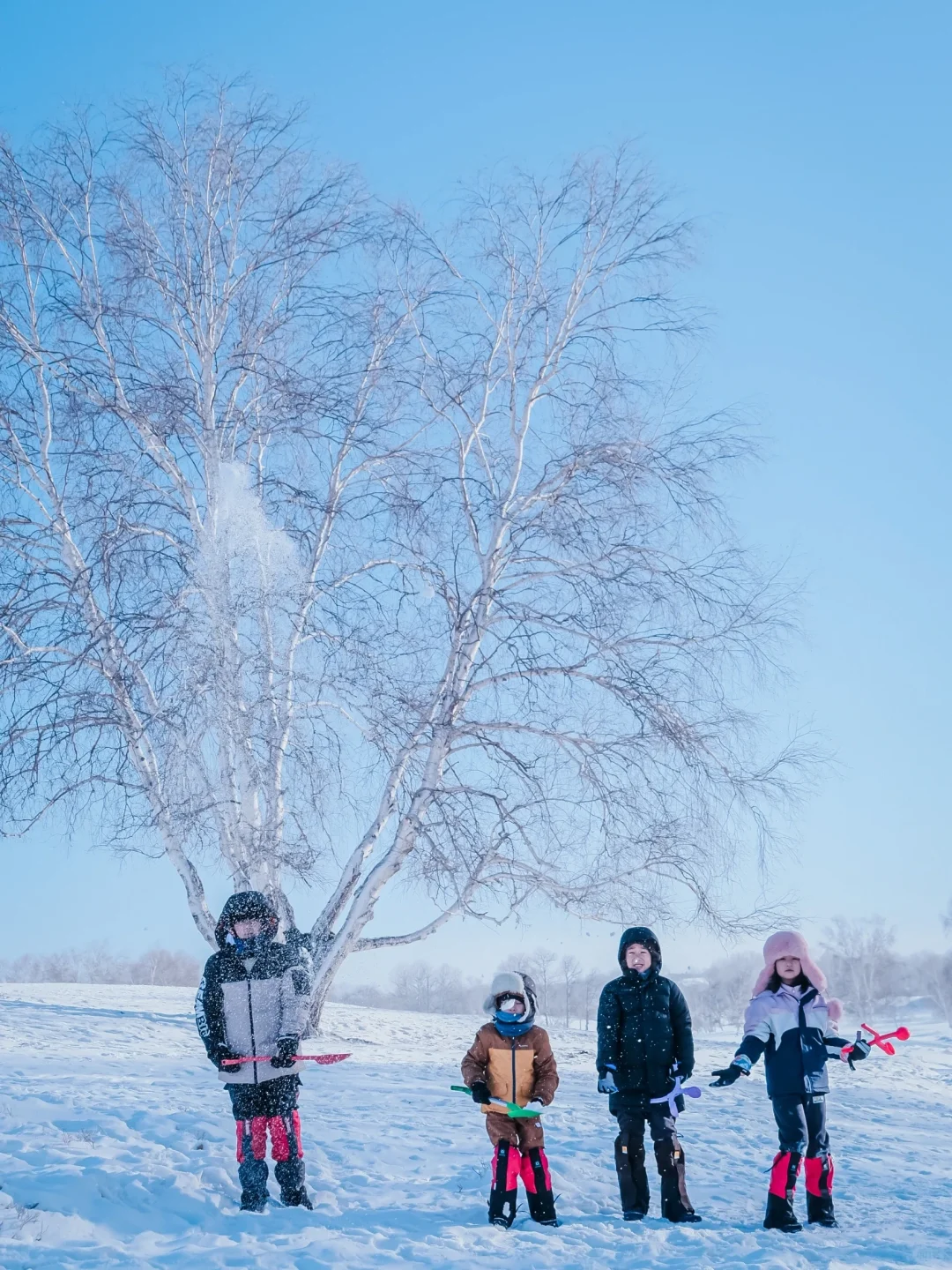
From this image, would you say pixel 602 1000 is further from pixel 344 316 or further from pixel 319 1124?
pixel 344 316

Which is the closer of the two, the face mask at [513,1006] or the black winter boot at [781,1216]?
the black winter boot at [781,1216]

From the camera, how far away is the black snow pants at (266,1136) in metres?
4.85

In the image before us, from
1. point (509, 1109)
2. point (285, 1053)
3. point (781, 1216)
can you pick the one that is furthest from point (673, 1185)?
point (285, 1053)

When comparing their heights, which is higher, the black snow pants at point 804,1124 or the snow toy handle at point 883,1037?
the snow toy handle at point 883,1037

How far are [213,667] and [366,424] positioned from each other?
13.5 ft

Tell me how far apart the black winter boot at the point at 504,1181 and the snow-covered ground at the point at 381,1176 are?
0.10m

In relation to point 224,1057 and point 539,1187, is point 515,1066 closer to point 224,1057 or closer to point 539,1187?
point 539,1187

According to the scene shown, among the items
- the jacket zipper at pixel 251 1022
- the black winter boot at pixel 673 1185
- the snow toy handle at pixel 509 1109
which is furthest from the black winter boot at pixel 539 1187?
the jacket zipper at pixel 251 1022

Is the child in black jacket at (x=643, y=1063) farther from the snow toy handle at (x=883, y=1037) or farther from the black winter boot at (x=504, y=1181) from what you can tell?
the snow toy handle at (x=883, y=1037)

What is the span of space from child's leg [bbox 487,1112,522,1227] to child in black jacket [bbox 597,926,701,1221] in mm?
516

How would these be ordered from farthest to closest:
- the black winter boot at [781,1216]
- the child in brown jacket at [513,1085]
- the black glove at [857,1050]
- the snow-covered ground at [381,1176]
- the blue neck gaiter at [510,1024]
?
the blue neck gaiter at [510,1024], the black glove at [857,1050], the child in brown jacket at [513,1085], the black winter boot at [781,1216], the snow-covered ground at [381,1176]

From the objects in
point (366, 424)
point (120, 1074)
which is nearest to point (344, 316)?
point (366, 424)

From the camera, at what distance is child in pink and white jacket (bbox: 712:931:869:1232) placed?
15.9ft

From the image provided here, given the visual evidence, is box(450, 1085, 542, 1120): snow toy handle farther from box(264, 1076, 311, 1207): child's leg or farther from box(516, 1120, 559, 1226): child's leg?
box(264, 1076, 311, 1207): child's leg
